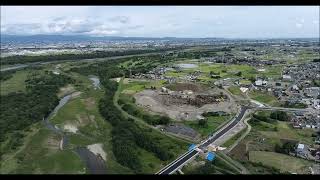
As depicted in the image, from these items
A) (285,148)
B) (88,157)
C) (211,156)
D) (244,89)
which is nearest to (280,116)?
(285,148)

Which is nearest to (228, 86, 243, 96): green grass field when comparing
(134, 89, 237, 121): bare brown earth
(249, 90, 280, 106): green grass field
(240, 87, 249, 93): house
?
(240, 87, 249, 93): house

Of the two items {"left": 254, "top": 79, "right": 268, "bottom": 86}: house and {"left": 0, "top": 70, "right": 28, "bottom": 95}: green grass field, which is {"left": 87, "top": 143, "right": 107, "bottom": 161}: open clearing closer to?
{"left": 0, "top": 70, "right": 28, "bottom": 95}: green grass field

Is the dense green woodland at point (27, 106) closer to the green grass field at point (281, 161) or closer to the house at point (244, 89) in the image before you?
the green grass field at point (281, 161)

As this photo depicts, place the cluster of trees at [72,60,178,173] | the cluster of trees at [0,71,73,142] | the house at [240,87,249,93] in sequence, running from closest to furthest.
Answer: the cluster of trees at [72,60,178,173]
the cluster of trees at [0,71,73,142]
the house at [240,87,249,93]

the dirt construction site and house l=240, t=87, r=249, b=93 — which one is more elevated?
the dirt construction site

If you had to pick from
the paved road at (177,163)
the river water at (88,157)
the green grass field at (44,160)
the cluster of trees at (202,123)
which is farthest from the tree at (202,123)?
the green grass field at (44,160)
